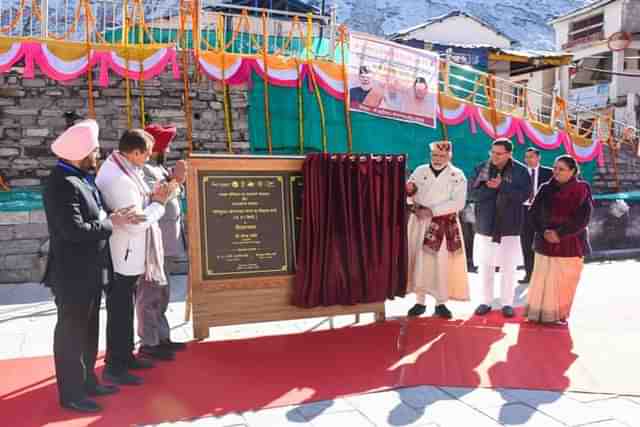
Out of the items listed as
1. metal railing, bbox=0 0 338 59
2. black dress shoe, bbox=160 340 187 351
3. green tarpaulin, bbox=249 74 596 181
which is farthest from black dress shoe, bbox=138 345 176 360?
metal railing, bbox=0 0 338 59

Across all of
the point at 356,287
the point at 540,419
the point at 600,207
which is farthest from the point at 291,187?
the point at 600,207

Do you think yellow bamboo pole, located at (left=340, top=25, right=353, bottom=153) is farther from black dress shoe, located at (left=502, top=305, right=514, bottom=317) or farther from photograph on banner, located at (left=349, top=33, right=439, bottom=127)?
black dress shoe, located at (left=502, top=305, right=514, bottom=317)

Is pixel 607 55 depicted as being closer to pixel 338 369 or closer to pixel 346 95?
pixel 346 95

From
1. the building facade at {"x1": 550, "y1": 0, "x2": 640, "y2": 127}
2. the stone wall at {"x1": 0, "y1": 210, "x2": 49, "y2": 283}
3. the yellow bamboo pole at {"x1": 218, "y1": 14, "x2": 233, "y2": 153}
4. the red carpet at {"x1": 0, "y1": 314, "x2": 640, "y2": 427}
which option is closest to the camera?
the red carpet at {"x1": 0, "y1": 314, "x2": 640, "y2": 427}

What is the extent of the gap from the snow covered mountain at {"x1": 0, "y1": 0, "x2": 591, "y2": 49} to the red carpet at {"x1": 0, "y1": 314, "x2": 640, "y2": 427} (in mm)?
52432

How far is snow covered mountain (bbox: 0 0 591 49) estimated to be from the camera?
57.1 m

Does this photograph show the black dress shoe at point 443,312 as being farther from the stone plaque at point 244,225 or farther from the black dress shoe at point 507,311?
the stone plaque at point 244,225

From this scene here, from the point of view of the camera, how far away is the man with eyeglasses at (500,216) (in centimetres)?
514

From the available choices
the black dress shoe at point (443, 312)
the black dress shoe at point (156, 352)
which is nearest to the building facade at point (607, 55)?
the black dress shoe at point (443, 312)

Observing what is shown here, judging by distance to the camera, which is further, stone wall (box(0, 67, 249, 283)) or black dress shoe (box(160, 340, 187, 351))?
stone wall (box(0, 67, 249, 283))

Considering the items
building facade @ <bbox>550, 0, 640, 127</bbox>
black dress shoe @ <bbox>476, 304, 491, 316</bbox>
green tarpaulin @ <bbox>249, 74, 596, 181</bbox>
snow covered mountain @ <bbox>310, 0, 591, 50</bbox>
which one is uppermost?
snow covered mountain @ <bbox>310, 0, 591, 50</bbox>

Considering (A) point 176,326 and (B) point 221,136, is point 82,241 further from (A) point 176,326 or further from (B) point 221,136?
(B) point 221,136

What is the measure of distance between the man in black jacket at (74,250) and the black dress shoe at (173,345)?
38.3 inches

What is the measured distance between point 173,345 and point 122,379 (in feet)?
2.32
